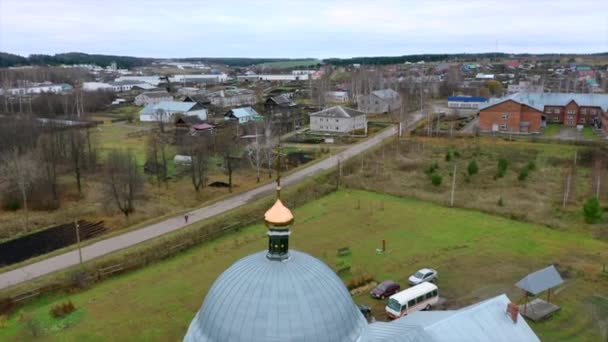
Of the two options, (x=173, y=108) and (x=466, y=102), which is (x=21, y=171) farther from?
(x=466, y=102)

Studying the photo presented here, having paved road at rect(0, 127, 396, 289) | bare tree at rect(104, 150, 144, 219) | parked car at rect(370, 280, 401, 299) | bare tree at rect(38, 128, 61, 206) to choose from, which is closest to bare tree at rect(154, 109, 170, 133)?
bare tree at rect(38, 128, 61, 206)

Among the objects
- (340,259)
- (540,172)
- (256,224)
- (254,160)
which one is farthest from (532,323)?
(254,160)

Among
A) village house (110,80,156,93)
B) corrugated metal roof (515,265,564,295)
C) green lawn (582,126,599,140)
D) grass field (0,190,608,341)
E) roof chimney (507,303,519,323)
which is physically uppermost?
village house (110,80,156,93)

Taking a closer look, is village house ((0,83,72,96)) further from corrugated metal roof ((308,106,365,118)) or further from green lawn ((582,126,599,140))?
green lawn ((582,126,599,140))

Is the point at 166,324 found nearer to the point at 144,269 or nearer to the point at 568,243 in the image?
the point at 144,269

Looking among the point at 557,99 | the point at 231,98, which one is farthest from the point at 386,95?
the point at 231,98

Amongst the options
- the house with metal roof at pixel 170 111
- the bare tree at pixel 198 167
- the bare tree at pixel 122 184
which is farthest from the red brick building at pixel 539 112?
the bare tree at pixel 122 184
